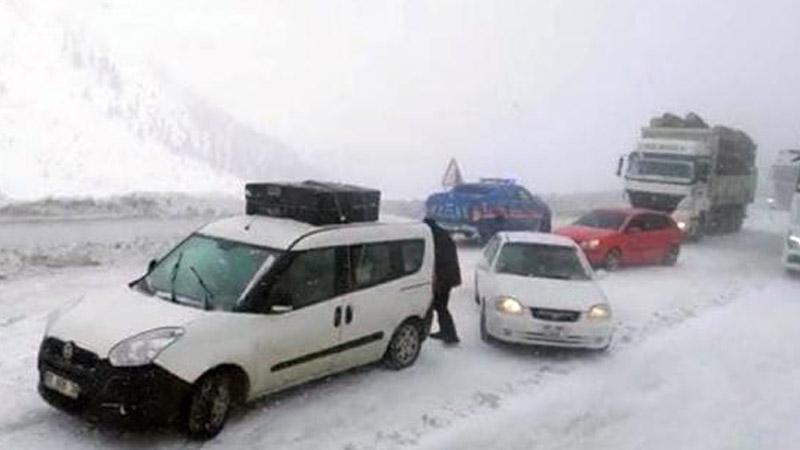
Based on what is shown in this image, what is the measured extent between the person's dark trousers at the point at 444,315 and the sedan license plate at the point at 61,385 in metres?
5.39

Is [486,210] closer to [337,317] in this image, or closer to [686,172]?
[686,172]

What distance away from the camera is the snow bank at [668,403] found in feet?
27.8

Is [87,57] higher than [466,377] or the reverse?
higher

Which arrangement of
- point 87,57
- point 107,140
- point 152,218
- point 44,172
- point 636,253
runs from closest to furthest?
point 636,253 → point 152,218 → point 44,172 → point 107,140 → point 87,57

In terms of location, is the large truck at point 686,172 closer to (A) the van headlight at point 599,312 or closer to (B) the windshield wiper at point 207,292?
(A) the van headlight at point 599,312

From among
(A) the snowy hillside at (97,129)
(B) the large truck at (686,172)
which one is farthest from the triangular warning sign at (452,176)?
(A) the snowy hillside at (97,129)

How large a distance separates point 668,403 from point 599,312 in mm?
1945

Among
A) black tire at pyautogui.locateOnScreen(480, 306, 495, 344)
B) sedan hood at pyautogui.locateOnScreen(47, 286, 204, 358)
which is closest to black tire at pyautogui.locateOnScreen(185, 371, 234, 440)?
sedan hood at pyautogui.locateOnScreen(47, 286, 204, 358)

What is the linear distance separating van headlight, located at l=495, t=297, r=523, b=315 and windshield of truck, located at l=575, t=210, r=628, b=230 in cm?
955

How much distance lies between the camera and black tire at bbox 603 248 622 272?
19734mm

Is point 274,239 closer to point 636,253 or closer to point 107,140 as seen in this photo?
point 636,253

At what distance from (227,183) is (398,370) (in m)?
34.2

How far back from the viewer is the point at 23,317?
37.4 ft

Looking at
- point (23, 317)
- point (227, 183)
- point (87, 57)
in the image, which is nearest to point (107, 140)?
point (227, 183)
